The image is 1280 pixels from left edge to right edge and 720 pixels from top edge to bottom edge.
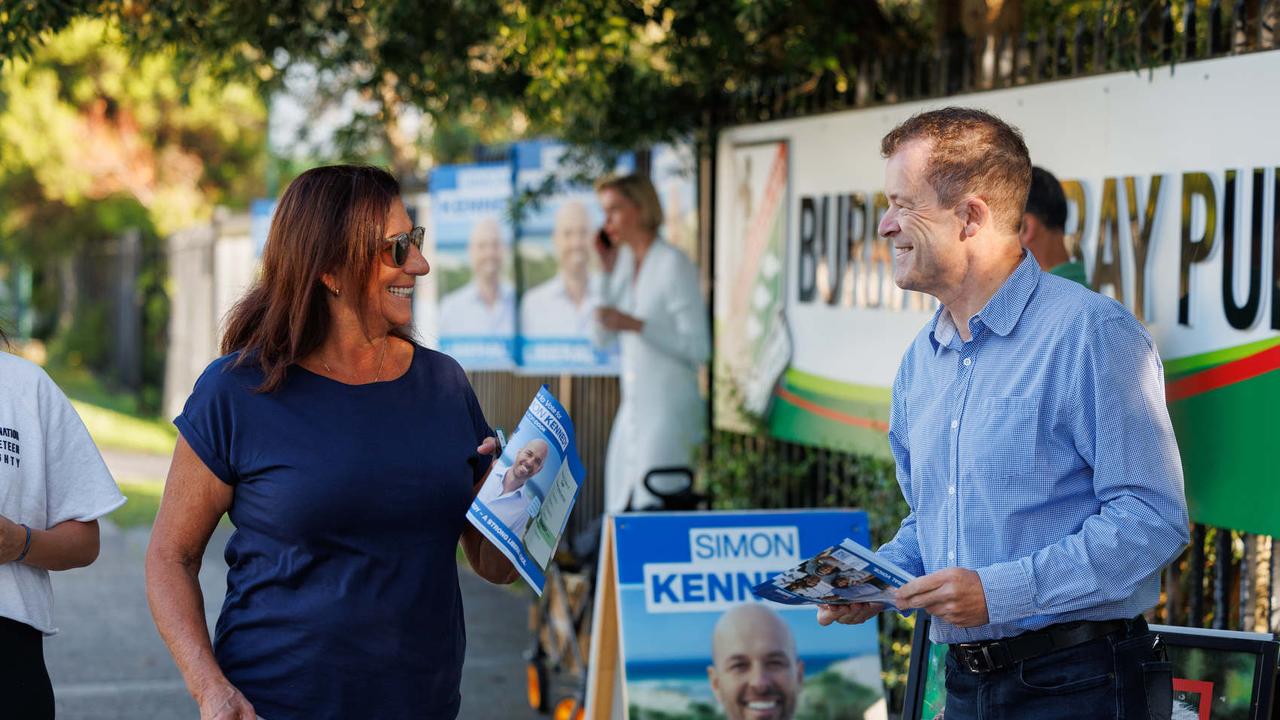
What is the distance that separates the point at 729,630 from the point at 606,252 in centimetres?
336

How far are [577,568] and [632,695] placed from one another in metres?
1.93

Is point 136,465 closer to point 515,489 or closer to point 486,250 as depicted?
point 486,250

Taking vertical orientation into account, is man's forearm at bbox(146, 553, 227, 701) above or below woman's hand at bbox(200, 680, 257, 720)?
above

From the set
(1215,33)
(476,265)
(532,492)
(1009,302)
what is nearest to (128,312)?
(476,265)

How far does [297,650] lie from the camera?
2.96 meters

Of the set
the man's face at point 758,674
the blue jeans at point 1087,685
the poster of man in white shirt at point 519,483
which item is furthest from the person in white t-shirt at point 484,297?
the blue jeans at point 1087,685

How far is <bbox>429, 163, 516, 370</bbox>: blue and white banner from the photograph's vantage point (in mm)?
9719

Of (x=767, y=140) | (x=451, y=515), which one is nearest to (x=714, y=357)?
(x=767, y=140)

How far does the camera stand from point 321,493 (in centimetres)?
294

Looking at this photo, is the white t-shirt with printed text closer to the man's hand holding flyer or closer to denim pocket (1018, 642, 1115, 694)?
the man's hand holding flyer

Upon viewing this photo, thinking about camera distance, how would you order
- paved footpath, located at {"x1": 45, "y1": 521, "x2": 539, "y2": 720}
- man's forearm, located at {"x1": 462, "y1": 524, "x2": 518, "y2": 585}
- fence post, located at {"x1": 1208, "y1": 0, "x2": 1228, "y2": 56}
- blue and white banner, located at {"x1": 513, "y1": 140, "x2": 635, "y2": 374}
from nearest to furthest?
man's forearm, located at {"x1": 462, "y1": 524, "x2": 518, "y2": 585} < fence post, located at {"x1": 1208, "y1": 0, "x2": 1228, "y2": 56} < paved footpath, located at {"x1": 45, "y1": 521, "x2": 539, "y2": 720} < blue and white banner, located at {"x1": 513, "y1": 140, "x2": 635, "y2": 374}


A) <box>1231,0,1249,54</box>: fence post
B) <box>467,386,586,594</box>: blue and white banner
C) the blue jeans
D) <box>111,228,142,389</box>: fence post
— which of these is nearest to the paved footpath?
<box>467,386,586,594</box>: blue and white banner

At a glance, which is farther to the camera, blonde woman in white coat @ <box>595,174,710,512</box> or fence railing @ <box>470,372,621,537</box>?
fence railing @ <box>470,372,621,537</box>

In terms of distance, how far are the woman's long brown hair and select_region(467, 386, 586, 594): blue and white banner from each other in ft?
1.47
